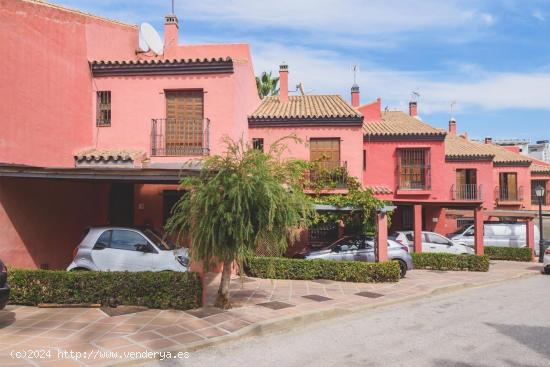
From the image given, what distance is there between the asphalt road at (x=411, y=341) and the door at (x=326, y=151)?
7893 millimetres

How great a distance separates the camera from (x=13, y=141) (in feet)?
33.9

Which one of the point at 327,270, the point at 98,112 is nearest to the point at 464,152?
the point at 327,270

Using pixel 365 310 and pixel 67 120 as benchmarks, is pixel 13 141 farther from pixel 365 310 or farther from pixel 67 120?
pixel 365 310

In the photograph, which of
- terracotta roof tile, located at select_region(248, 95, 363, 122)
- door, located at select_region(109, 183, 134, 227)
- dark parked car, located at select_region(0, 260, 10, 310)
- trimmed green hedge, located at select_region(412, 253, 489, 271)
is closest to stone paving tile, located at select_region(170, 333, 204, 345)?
dark parked car, located at select_region(0, 260, 10, 310)

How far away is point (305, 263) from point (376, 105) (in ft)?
44.9

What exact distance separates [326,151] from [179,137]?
6195 mm

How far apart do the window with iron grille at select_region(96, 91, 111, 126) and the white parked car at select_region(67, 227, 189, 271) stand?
5.14 m

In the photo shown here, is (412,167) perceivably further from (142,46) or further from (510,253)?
(142,46)

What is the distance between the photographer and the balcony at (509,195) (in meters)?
27.5

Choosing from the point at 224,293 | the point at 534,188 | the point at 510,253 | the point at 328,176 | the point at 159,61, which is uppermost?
the point at 159,61

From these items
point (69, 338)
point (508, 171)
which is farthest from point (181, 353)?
point (508, 171)

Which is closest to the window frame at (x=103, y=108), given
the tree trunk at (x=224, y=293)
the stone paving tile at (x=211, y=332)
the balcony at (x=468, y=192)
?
the tree trunk at (x=224, y=293)

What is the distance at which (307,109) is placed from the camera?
703 inches

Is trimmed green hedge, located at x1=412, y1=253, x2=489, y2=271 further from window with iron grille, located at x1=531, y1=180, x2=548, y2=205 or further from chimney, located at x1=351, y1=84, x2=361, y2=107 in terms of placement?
window with iron grille, located at x1=531, y1=180, x2=548, y2=205
